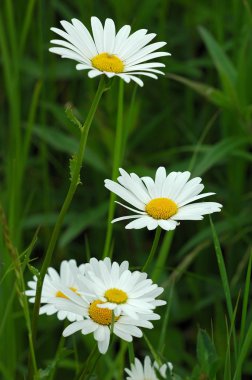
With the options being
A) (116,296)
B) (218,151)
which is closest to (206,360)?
(116,296)

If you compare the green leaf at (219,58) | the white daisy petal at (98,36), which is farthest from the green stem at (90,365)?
the green leaf at (219,58)

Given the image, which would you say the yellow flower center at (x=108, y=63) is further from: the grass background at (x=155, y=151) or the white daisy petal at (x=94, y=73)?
the grass background at (x=155, y=151)

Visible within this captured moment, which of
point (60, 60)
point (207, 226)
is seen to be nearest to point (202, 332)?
point (207, 226)

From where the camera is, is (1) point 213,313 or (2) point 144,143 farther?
(2) point 144,143

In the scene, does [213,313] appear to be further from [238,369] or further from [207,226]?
[238,369]

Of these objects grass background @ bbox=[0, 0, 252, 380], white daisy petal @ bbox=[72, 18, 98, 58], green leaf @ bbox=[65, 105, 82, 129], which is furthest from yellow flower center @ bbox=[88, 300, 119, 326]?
grass background @ bbox=[0, 0, 252, 380]

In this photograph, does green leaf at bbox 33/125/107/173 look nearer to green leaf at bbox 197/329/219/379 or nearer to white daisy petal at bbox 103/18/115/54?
white daisy petal at bbox 103/18/115/54
